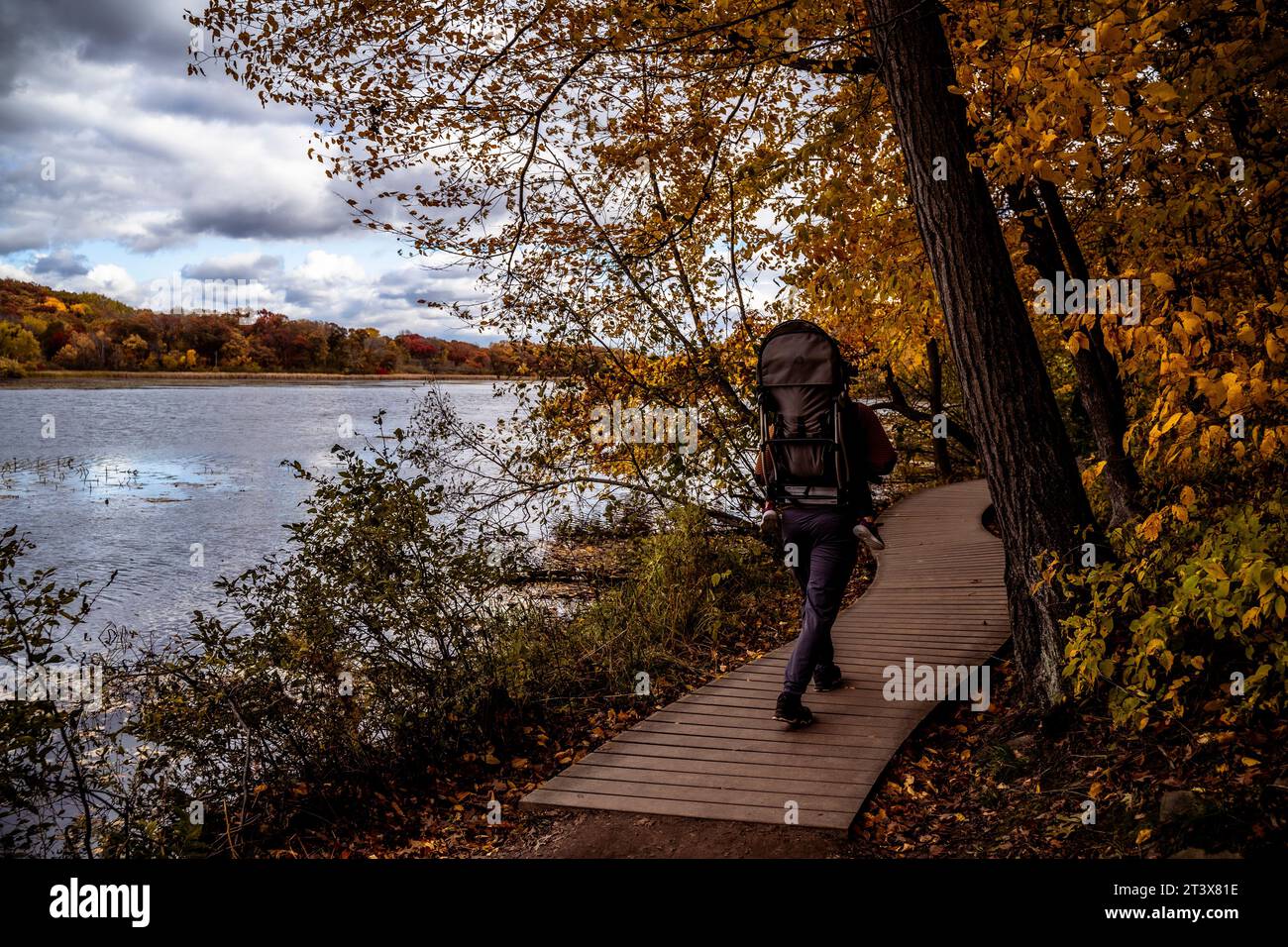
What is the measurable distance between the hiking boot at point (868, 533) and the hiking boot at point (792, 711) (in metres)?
1.10

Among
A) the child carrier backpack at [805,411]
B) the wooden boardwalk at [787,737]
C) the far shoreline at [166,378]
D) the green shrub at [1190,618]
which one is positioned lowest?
the wooden boardwalk at [787,737]

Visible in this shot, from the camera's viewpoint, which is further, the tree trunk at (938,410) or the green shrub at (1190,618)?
the tree trunk at (938,410)

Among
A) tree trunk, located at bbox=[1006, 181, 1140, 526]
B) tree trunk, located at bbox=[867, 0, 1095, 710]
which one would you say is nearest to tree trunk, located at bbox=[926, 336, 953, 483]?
tree trunk, located at bbox=[1006, 181, 1140, 526]

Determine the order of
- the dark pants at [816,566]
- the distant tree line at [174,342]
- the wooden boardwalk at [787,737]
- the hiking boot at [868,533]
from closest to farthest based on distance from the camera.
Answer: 1. the wooden boardwalk at [787,737]
2. the hiking boot at [868,533]
3. the dark pants at [816,566]
4. the distant tree line at [174,342]

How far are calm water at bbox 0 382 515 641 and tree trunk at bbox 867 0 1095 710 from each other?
4706 millimetres

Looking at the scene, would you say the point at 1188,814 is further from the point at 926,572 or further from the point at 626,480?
the point at 626,480

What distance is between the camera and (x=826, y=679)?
5.85 m

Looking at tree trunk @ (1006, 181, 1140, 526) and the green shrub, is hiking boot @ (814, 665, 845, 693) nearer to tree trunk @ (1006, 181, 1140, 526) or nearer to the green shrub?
the green shrub

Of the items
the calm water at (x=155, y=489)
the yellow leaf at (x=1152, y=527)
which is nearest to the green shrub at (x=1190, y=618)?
the yellow leaf at (x=1152, y=527)

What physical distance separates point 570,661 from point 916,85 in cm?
498

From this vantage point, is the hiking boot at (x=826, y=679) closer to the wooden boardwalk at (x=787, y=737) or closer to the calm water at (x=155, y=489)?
the wooden boardwalk at (x=787, y=737)

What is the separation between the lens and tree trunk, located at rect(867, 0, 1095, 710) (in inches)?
194

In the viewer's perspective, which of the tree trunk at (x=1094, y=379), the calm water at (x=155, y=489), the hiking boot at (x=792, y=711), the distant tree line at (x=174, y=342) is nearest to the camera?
the hiking boot at (x=792, y=711)

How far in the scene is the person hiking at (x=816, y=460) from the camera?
470cm
